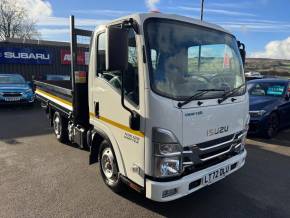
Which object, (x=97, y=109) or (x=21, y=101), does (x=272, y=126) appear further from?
(x=21, y=101)

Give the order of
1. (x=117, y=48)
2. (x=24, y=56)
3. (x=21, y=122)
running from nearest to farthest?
(x=117, y=48)
(x=21, y=122)
(x=24, y=56)

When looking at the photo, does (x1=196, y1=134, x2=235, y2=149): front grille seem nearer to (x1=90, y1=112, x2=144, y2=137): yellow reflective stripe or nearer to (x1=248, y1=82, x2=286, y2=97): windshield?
(x1=90, y1=112, x2=144, y2=137): yellow reflective stripe

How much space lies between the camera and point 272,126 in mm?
7621

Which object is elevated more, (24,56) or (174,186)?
(24,56)

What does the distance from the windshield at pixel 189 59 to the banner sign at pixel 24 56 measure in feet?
50.3

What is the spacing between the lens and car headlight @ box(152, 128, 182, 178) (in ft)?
10.0

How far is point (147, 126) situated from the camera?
3.08 m

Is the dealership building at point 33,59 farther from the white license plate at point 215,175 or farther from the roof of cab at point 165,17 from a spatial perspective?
the white license plate at point 215,175

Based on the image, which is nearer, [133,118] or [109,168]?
[133,118]

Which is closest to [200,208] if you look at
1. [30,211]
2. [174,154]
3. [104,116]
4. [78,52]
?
[174,154]

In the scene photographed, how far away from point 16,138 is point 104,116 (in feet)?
14.3

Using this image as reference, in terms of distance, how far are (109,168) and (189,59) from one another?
1954mm

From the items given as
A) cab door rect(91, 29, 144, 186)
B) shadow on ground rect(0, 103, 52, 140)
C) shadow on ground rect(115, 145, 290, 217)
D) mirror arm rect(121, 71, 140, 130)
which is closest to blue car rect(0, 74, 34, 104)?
shadow on ground rect(0, 103, 52, 140)

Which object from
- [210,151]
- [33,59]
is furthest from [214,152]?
[33,59]
